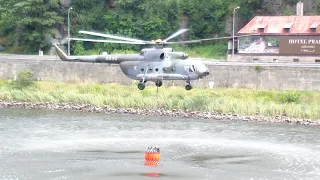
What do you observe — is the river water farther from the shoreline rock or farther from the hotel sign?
the hotel sign

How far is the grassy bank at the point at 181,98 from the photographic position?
6731 cm

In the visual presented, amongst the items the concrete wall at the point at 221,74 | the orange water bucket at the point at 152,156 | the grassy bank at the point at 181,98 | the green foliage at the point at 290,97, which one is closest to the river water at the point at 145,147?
the orange water bucket at the point at 152,156

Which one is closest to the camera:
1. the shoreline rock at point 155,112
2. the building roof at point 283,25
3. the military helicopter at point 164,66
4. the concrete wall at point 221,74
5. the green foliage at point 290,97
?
the military helicopter at point 164,66

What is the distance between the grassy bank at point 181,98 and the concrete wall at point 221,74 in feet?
4.01

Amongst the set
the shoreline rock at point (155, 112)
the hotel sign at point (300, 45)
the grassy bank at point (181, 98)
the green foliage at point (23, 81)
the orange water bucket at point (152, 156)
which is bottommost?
the orange water bucket at point (152, 156)

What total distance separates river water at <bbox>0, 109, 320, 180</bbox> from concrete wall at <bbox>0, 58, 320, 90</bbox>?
30.2 feet

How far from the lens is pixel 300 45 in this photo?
277 feet

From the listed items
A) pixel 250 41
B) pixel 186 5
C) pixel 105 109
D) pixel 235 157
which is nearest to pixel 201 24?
pixel 186 5

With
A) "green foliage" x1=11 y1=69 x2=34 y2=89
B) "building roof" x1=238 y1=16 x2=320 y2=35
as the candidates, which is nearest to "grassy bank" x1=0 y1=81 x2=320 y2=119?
"green foliage" x1=11 y1=69 x2=34 y2=89

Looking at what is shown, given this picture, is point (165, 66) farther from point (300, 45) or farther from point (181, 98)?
point (300, 45)

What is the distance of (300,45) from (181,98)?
714 inches

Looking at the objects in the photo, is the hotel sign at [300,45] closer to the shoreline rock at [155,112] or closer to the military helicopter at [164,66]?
A: the shoreline rock at [155,112]

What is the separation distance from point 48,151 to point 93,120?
13.0 m

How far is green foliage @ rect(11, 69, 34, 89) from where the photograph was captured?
77812 mm
